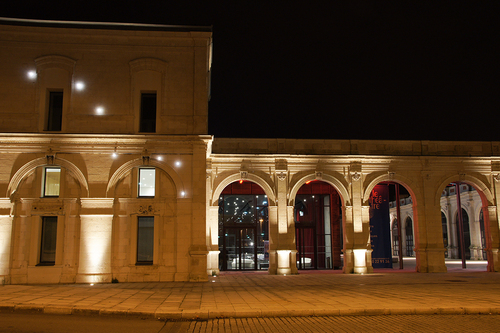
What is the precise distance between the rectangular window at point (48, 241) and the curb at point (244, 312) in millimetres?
7431

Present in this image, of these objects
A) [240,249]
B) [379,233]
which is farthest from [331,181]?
[240,249]

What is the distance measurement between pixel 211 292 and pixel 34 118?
1108 cm

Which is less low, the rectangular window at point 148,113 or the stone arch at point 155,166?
the rectangular window at point 148,113

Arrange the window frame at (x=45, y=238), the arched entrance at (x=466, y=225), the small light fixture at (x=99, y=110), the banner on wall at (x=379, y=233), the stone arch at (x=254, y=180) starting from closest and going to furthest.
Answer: the window frame at (x=45, y=238) < the small light fixture at (x=99, y=110) < the stone arch at (x=254, y=180) < the banner on wall at (x=379, y=233) < the arched entrance at (x=466, y=225)

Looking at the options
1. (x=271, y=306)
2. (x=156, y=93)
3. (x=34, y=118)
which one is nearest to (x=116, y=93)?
(x=156, y=93)

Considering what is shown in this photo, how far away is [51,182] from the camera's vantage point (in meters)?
17.9

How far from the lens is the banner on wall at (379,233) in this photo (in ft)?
80.1

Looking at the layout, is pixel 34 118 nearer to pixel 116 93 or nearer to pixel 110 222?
pixel 116 93

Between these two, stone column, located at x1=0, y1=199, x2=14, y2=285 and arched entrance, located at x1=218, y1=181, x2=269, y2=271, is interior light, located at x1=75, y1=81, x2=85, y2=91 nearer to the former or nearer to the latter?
stone column, located at x1=0, y1=199, x2=14, y2=285

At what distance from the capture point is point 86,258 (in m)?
17.1

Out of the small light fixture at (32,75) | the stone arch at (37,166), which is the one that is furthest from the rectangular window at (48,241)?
the small light fixture at (32,75)

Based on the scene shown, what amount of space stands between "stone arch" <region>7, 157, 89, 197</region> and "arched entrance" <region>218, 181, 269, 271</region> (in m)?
9.65

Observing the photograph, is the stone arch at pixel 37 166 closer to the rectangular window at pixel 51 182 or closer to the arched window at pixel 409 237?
the rectangular window at pixel 51 182

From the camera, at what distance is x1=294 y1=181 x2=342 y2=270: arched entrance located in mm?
26219
